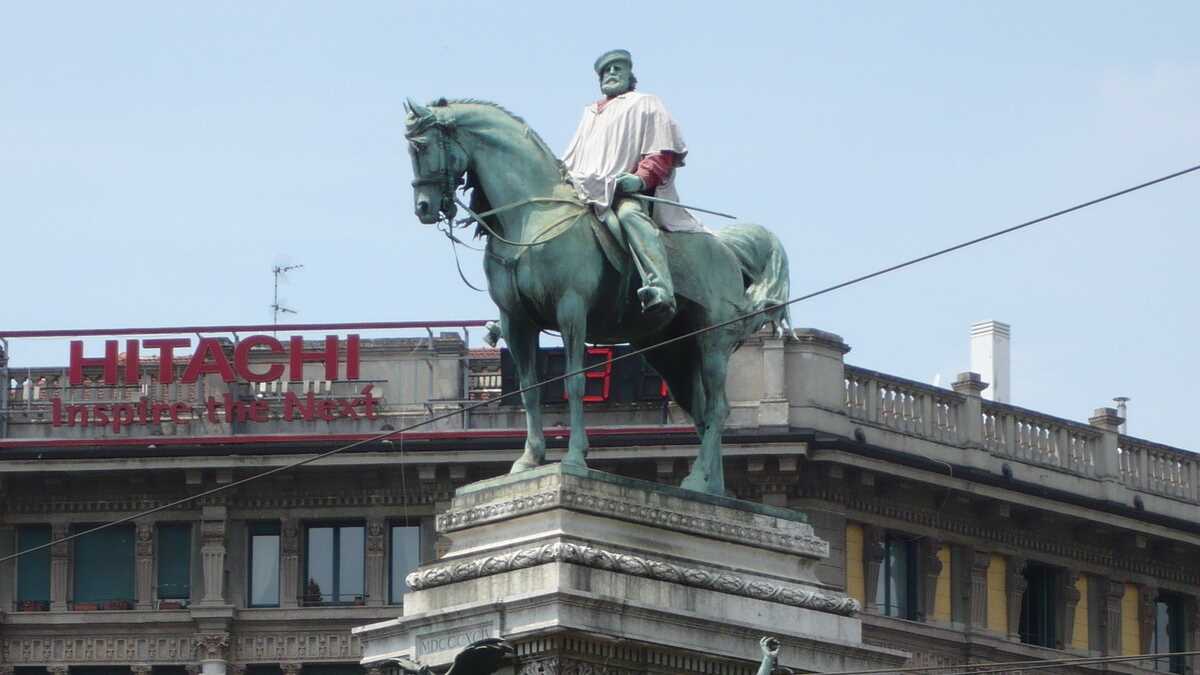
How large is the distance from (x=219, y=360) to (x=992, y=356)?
16.5 meters

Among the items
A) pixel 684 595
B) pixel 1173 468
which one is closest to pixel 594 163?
pixel 684 595

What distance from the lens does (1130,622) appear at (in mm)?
78000

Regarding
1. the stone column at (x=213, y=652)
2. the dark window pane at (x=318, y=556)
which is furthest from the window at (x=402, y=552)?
the stone column at (x=213, y=652)

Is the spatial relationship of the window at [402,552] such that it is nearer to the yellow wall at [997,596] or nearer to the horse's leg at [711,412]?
the yellow wall at [997,596]

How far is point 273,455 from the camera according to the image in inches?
2876

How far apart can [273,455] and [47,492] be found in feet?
14.8

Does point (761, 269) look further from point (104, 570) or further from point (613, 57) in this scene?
point (104, 570)

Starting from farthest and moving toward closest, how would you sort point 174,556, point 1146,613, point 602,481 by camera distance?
point 1146,613 < point 174,556 < point 602,481

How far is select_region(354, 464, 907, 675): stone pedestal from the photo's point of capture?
→ 29875 millimetres

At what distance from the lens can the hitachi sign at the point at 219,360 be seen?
7481 centimetres

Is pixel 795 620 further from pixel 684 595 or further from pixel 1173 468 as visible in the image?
pixel 1173 468

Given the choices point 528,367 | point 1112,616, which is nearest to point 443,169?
point 528,367

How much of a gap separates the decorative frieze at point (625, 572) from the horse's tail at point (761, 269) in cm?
242

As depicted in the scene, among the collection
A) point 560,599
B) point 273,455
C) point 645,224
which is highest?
point 273,455
